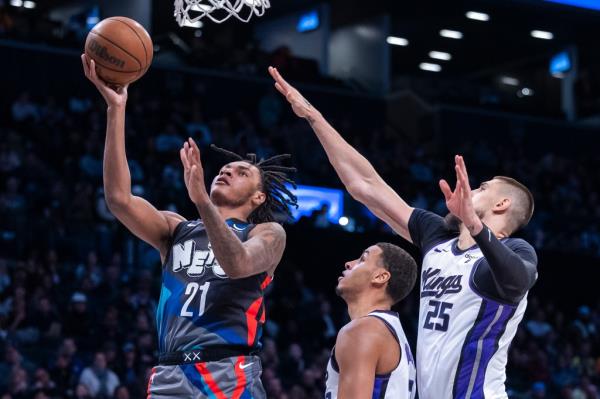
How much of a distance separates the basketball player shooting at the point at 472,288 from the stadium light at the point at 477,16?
19124mm

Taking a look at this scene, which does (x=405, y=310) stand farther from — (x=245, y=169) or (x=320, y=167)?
(x=245, y=169)

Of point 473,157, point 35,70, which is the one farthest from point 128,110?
point 473,157

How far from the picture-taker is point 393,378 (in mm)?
4816

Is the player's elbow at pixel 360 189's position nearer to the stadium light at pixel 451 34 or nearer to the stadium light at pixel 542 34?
the stadium light at pixel 542 34

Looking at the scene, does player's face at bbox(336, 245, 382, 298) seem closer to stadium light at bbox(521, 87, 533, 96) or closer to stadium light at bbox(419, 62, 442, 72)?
stadium light at bbox(419, 62, 442, 72)

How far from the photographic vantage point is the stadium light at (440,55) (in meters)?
28.1

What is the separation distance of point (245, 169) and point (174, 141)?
11.8 m

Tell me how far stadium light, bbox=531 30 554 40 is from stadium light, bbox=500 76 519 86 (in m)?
4.36

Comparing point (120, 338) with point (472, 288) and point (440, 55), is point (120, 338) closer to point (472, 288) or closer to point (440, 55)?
point (472, 288)

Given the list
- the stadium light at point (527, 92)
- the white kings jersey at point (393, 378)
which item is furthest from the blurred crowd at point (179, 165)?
the white kings jersey at point (393, 378)

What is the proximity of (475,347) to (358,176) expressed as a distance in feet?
4.15

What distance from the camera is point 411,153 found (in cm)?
2177

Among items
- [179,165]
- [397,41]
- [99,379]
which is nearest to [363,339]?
[99,379]

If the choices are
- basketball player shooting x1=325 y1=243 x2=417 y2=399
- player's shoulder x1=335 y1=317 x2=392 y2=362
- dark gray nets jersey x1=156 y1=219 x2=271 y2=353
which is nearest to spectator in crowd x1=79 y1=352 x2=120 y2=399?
dark gray nets jersey x1=156 y1=219 x2=271 y2=353
